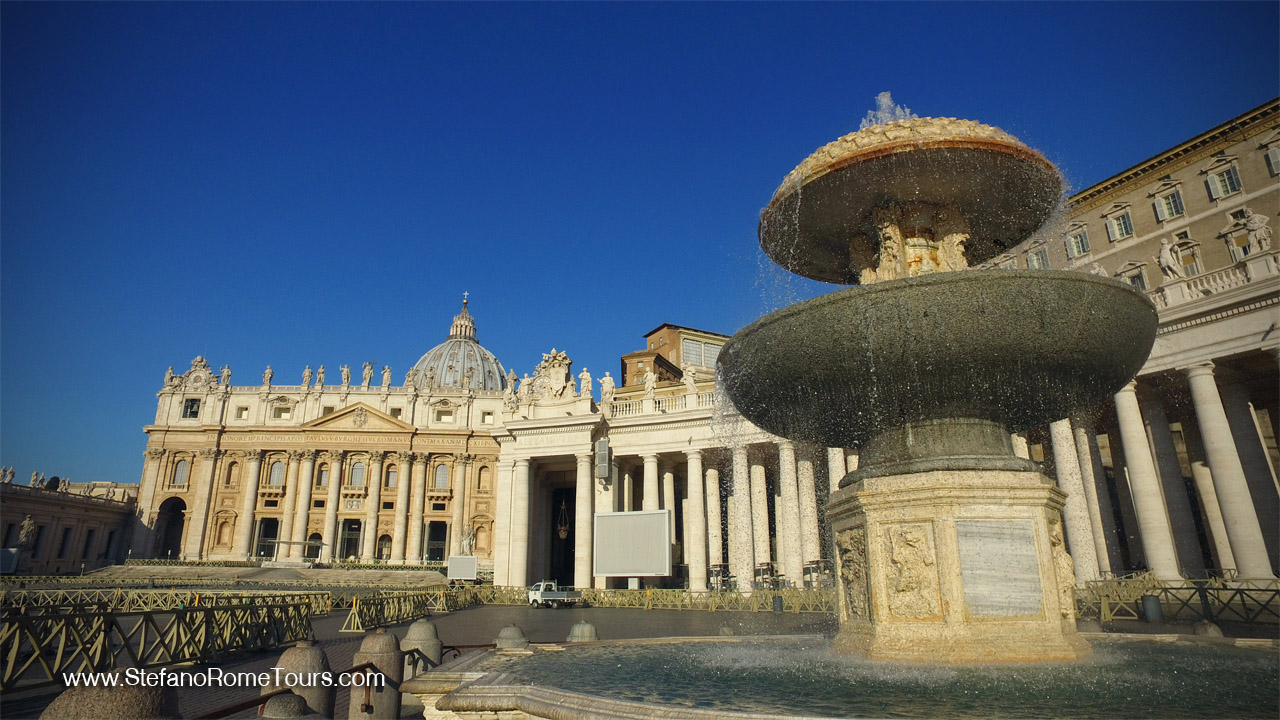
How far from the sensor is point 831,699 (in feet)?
15.9

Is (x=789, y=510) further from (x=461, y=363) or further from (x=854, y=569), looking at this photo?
(x=461, y=363)

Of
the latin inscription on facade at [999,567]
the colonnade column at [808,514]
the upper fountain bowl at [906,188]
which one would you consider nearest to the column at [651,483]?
the colonnade column at [808,514]

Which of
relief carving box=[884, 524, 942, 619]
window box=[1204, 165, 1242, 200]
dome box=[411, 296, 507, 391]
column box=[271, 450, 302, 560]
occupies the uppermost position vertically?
dome box=[411, 296, 507, 391]

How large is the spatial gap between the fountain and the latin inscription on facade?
12 millimetres

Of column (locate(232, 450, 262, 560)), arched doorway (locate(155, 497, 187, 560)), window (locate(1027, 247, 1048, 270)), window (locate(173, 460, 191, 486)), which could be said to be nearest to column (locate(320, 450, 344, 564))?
column (locate(232, 450, 262, 560))

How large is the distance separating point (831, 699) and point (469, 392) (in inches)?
2847

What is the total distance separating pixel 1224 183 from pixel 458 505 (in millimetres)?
61122

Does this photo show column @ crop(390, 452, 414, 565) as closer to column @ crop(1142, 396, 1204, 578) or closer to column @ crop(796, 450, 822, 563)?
column @ crop(796, 450, 822, 563)

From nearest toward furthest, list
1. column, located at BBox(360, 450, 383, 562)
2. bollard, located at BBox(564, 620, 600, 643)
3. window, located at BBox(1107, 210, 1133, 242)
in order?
bollard, located at BBox(564, 620, 600, 643)
window, located at BBox(1107, 210, 1133, 242)
column, located at BBox(360, 450, 383, 562)

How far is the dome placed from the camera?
105m

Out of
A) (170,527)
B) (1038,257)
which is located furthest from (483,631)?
(170,527)

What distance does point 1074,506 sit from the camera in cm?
2047

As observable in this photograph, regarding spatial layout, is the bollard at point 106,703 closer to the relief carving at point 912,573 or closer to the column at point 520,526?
the relief carving at point 912,573

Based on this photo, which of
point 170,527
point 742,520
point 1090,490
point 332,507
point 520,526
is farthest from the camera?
point 170,527
